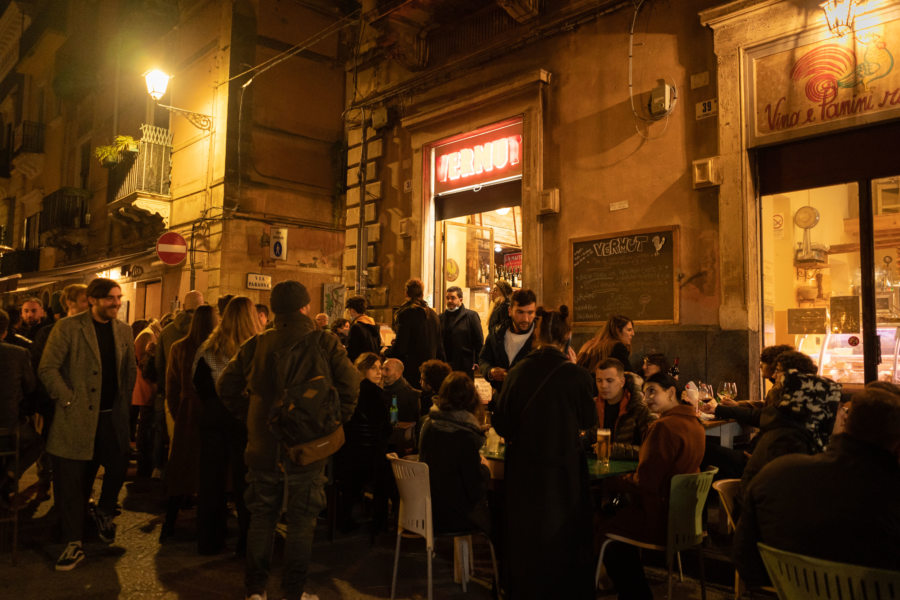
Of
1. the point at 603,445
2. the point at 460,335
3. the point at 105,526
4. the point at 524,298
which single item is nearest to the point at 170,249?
the point at 460,335

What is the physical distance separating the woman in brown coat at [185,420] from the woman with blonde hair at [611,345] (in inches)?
133

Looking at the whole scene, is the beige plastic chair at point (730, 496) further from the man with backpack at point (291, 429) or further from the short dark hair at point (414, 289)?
the short dark hair at point (414, 289)

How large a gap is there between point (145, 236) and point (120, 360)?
14.4m

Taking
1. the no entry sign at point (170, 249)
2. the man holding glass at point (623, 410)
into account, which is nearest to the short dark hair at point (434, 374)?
the man holding glass at point (623, 410)

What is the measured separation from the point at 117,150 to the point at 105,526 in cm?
1430

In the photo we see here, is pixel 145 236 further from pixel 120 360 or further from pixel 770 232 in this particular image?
pixel 770 232

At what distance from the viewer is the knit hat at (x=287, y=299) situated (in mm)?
4148

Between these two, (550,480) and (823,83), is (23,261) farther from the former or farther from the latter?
(550,480)

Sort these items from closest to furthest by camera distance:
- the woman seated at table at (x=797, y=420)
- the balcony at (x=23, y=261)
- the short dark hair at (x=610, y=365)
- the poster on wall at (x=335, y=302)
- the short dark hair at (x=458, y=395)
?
the woman seated at table at (x=797, y=420) < the short dark hair at (x=458, y=395) < the short dark hair at (x=610, y=365) < the poster on wall at (x=335, y=302) < the balcony at (x=23, y=261)

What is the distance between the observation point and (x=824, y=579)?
225cm

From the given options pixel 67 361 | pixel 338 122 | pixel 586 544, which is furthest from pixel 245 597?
pixel 338 122

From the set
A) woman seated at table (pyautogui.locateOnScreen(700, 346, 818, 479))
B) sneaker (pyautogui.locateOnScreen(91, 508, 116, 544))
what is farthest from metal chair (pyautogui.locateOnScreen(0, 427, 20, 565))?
woman seated at table (pyautogui.locateOnScreen(700, 346, 818, 479))

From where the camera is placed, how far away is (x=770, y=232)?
7.37 meters

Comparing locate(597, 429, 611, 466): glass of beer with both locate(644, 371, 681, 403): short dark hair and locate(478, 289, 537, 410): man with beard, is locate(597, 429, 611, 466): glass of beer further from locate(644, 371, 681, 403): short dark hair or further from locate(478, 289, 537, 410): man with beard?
locate(478, 289, 537, 410): man with beard
